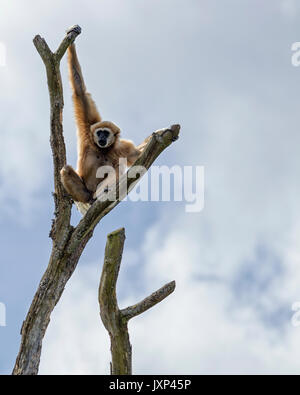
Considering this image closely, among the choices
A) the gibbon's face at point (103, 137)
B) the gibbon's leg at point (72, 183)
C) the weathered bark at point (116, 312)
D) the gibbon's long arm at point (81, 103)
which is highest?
the gibbon's long arm at point (81, 103)

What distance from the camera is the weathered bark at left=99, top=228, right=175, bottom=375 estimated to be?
27.2 ft

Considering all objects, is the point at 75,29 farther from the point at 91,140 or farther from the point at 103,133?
the point at 91,140

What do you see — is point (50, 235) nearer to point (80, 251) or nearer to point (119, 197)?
point (80, 251)

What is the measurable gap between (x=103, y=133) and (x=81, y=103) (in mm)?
826

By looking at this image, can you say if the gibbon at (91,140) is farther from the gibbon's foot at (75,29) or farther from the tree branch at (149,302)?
the tree branch at (149,302)

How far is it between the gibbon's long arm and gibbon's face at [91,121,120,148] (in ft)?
0.88

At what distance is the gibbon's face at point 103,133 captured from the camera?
1123 centimetres

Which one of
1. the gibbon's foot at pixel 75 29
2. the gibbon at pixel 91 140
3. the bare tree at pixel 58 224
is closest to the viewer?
the bare tree at pixel 58 224

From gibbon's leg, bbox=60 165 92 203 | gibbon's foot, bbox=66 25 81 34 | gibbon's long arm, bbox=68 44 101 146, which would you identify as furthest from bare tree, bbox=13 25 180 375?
gibbon's long arm, bbox=68 44 101 146

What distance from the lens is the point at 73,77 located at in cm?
1120

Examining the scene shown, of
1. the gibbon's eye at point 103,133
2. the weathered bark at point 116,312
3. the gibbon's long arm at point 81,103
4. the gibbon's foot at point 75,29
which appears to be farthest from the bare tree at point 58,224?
the gibbon's eye at point 103,133

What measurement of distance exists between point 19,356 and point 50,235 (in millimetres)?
2137
